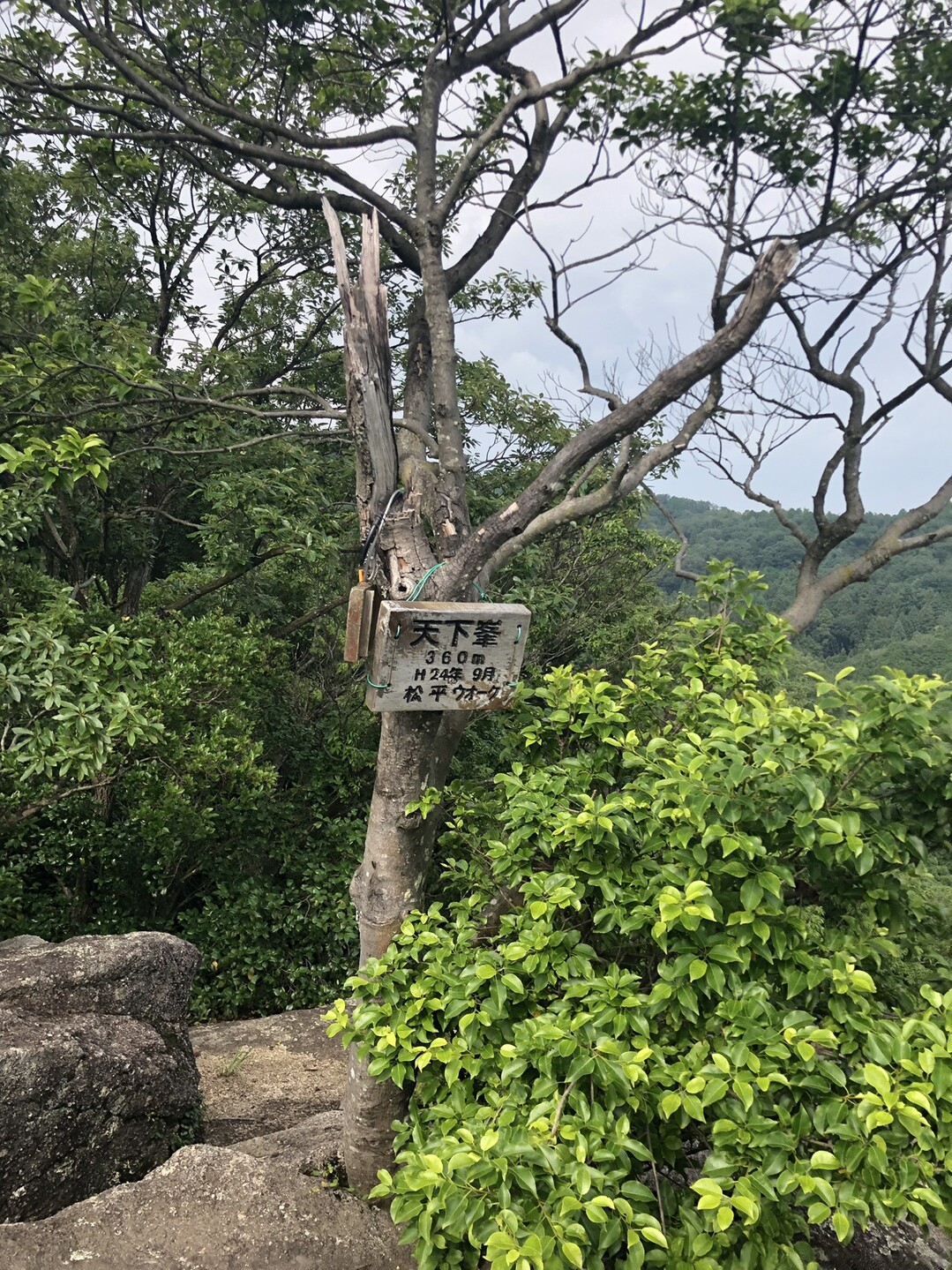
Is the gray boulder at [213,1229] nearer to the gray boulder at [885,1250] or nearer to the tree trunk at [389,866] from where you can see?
the tree trunk at [389,866]

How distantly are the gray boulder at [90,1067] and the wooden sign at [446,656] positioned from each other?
2612mm

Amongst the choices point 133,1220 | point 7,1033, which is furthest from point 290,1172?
point 7,1033

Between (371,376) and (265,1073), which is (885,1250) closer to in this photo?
(265,1073)

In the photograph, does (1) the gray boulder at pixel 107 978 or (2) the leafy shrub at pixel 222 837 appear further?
(2) the leafy shrub at pixel 222 837

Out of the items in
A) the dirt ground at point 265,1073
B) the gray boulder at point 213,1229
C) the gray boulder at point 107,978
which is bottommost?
the dirt ground at point 265,1073

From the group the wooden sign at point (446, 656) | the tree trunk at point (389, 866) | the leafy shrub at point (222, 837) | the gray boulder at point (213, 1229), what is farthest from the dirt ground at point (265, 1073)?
the wooden sign at point (446, 656)

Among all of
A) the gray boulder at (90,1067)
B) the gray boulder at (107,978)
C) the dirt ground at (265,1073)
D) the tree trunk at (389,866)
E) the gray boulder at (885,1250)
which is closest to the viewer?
the gray boulder at (885,1250)

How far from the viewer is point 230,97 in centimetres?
702

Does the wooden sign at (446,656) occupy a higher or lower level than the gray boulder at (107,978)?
higher

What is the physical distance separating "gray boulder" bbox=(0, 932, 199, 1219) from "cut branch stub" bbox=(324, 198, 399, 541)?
3035 mm

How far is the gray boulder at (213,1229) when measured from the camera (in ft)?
9.78

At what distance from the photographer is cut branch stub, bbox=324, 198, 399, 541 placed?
335cm

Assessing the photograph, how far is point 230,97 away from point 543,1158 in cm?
857

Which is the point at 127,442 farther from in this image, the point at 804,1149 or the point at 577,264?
the point at 804,1149
